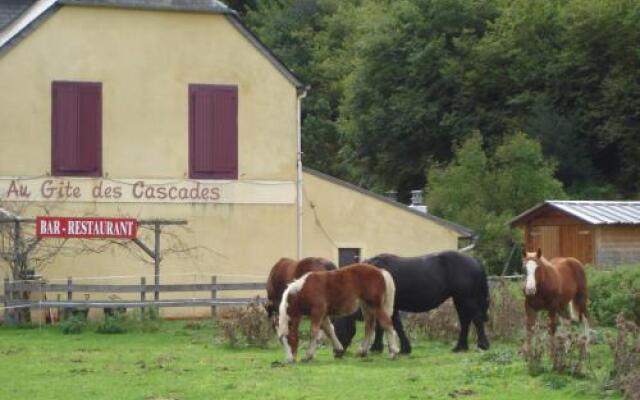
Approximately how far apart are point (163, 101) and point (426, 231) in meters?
7.81

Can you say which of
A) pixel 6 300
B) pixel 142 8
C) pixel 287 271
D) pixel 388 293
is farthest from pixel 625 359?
pixel 142 8

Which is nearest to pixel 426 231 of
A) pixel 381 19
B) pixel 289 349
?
pixel 289 349

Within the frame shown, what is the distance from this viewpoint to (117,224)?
2908 cm

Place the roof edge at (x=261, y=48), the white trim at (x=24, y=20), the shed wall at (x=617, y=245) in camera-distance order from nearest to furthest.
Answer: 1. the white trim at (x=24, y=20)
2. the roof edge at (x=261, y=48)
3. the shed wall at (x=617, y=245)

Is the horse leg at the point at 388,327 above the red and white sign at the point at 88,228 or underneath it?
underneath

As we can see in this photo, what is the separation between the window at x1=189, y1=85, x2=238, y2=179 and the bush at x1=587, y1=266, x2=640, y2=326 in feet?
33.4

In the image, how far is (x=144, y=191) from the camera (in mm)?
31297

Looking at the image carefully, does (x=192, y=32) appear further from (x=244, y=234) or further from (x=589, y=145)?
(x=589, y=145)

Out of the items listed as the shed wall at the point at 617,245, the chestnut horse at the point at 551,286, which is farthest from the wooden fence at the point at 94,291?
the shed wall at the point at 617,245

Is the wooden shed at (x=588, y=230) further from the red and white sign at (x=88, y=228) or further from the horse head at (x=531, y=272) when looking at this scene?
the horse head at (x=531, y=272)

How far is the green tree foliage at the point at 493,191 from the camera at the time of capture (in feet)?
142

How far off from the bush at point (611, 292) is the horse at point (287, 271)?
5.42m

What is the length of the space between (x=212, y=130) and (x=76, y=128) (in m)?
3.36

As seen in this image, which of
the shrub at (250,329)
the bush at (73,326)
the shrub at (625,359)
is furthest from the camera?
the bush at (73,326)
